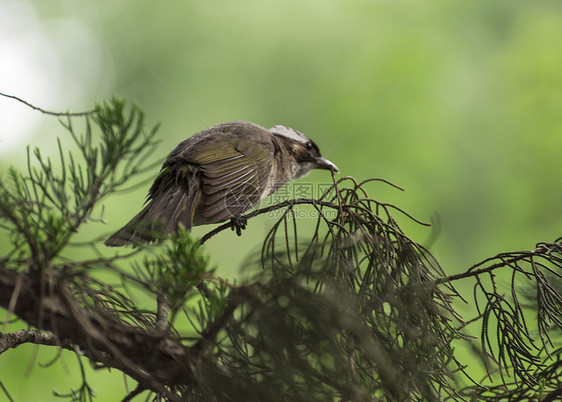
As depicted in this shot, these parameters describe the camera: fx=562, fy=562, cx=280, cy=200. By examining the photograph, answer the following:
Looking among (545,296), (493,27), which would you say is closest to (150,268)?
(545,296)

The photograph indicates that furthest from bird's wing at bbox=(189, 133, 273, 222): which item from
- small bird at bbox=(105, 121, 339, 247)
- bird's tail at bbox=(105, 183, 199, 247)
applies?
bird's tail at bbox=(105, 183, 199, 247)

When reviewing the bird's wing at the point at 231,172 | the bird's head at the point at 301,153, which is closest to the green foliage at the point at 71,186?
the bird's wing at the point at 231,172

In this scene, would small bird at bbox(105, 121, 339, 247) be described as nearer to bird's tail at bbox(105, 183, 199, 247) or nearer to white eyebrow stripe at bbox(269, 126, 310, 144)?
bird's tail at bbox(105, 183, 199, 247)

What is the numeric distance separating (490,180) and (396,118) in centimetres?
158

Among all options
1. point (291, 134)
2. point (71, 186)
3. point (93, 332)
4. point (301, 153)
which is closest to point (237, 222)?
point (301, 153)

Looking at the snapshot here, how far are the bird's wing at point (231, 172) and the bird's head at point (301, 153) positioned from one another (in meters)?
0.53

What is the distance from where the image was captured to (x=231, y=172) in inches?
129

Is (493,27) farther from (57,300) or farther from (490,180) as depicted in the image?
(57,300)

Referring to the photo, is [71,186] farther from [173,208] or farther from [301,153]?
[301,153]

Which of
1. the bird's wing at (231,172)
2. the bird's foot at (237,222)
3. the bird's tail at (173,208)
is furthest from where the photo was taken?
the bird's foot at (237,222)

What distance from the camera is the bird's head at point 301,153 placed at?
445cm

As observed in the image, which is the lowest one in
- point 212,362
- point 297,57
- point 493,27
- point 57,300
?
point 57,300

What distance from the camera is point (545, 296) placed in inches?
77.4

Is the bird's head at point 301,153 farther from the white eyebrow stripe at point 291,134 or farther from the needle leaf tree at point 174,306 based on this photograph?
the needle leaf tree at point 174,306
